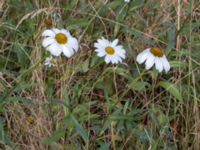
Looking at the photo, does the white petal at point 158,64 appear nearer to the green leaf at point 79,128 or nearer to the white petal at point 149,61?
the white petal at point 149,61

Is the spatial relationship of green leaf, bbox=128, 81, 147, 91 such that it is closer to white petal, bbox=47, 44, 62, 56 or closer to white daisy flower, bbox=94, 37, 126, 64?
white daisy flower, bbox=94, 37, 126, 64

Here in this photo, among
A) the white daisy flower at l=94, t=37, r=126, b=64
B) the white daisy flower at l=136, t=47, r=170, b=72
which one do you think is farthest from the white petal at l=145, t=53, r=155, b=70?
the white daisy flower at l=94, t=37, r=126, b=64

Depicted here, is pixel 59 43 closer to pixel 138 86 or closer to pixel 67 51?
pixel 67 51

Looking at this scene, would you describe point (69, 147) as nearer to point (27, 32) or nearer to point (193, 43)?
point (27, 32)

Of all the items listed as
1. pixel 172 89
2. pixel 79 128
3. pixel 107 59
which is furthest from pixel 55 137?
pixel 172 89

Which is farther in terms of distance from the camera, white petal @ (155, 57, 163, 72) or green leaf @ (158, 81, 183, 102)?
green leaf @ (158, 81, 183, 102)

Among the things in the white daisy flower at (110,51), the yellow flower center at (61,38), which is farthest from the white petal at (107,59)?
the yellow flower center at (61,38)
